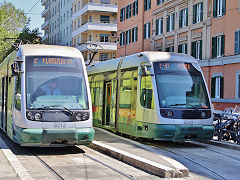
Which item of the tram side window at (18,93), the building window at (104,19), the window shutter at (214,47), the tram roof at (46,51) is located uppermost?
the building window at (104,19)

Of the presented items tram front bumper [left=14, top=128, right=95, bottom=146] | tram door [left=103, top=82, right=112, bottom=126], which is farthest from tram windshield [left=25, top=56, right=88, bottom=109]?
tram door [left=103, top=82, right=112, bottom=126]

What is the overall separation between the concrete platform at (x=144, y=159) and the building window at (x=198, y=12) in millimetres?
17828

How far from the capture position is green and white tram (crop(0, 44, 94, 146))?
10680 millimetres

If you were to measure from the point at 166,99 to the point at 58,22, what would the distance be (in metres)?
60.9

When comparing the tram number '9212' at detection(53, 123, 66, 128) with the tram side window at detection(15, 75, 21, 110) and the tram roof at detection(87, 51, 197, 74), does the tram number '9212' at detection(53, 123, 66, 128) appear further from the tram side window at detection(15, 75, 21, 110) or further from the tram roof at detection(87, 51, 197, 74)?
the tram roof at detection(87, 51, 197, 74)

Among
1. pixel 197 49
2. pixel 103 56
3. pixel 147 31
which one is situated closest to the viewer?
pixel 197 49

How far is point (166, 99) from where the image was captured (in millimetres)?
13023

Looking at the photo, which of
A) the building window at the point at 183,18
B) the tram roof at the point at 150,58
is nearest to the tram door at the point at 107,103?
the tram roof at the point at 150,58

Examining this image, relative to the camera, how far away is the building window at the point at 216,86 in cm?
2705

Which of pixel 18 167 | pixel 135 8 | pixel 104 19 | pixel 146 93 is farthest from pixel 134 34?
pixel 18 167

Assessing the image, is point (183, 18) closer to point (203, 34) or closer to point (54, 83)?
point (203, 34)

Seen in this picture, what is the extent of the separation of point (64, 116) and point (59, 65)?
141cm

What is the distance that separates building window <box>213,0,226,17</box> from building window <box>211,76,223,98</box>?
3904 mm

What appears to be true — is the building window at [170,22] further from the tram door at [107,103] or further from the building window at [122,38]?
the tram door at [107,103]
